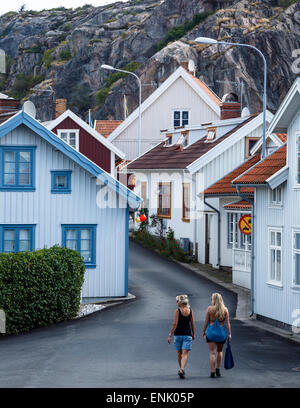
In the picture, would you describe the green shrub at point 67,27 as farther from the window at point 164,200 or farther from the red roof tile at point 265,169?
the red roof tile at point 265,169

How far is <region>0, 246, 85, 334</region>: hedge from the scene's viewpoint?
22.1 m

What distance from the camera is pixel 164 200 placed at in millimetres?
39531

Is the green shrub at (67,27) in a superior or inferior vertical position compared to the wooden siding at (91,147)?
superior

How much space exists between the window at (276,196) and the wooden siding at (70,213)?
268 inches

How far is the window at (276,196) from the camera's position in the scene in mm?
22031

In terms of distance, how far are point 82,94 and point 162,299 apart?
77.5m

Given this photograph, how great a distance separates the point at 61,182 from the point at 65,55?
9280cm

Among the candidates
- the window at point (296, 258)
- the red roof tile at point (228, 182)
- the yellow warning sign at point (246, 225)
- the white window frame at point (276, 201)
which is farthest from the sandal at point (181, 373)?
the red roof tile at point (228, 182)

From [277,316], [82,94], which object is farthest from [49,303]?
[82,94]

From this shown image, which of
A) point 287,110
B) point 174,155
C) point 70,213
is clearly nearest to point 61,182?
point 70,213

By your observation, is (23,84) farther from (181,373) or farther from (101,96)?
(181,373)

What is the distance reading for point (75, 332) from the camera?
70.6ft

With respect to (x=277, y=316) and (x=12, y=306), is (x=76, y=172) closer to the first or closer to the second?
(x=12, y=306)

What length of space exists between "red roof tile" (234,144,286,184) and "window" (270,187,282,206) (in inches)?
18.8
